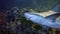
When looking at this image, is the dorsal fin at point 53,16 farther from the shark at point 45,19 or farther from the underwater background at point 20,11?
the underwater background at point 20,11

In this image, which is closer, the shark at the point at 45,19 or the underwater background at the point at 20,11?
the shark at the point at 45,19

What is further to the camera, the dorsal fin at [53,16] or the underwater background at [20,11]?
the underwater background at [20,11]

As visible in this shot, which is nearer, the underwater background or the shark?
the shark

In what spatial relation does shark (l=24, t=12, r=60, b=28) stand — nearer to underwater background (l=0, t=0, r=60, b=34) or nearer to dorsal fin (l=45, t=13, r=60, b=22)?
dorsal fin (l=45, t=13, r=60, b=22)

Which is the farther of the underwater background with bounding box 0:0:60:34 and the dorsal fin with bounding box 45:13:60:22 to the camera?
the underwater background with bounding box 0:0:60:34

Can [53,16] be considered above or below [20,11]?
below

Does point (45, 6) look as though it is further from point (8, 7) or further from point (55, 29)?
point (8, 7)

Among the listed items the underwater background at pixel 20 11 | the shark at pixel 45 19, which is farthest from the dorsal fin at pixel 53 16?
the underwater background at pixel 20 11

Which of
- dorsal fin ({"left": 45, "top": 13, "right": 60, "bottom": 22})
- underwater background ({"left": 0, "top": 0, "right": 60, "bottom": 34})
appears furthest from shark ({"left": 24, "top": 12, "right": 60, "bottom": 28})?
underwater background ({"left": 0, "top": 0, "right": 60, "bottom": 34})

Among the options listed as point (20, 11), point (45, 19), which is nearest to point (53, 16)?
point (45, 19)

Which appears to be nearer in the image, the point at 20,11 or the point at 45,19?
the point at 45,19

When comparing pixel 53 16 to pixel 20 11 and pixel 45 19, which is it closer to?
pixel 45 19
